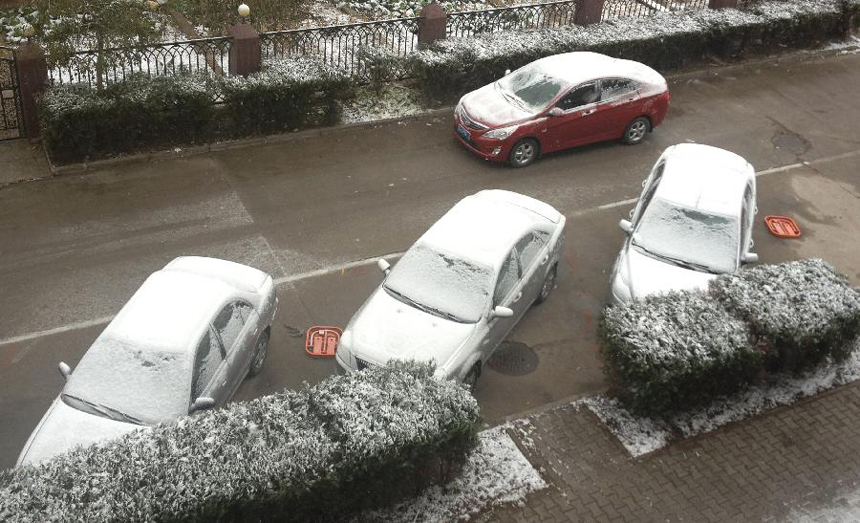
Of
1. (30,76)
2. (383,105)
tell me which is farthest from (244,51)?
(30,76)

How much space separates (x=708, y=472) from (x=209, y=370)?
5.52 metres

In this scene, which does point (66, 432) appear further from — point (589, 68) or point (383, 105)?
point (589, 68)

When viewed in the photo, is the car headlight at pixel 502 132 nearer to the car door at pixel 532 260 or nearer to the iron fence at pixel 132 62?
the car door at pixel 532 260

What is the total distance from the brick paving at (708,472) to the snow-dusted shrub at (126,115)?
8343mm

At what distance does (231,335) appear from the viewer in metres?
9.38

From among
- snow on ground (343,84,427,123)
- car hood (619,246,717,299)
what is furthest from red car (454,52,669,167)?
car hood (619,246,717,299)

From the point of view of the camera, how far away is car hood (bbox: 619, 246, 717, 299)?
36.4 ft

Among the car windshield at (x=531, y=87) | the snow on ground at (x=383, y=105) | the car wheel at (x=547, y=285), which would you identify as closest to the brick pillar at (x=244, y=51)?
the snow on ground at (x=383, y=105)

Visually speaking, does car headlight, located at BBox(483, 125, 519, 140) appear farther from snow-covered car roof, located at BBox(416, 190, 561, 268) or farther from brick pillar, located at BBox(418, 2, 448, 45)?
brick pillar, located at BBox(418, 2, 448, 45)

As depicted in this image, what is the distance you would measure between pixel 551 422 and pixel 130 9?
9.29 meters

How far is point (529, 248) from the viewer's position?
36.2ft

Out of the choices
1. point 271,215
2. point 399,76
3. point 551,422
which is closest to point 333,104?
point 399,76

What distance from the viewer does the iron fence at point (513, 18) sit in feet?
57.9

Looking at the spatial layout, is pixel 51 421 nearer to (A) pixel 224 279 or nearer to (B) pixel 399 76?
(A) pixel 224 279
